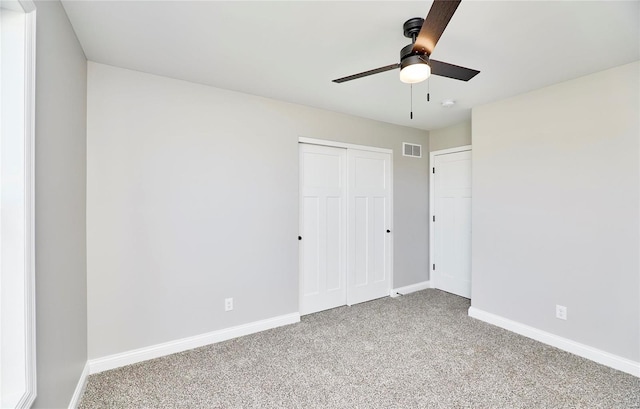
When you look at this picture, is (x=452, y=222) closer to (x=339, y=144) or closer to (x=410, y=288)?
(x=410, y=288)

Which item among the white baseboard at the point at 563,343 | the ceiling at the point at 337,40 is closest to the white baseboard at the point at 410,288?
the white baseboard at the point at 563,343

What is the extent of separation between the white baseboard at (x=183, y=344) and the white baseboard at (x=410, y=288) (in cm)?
149

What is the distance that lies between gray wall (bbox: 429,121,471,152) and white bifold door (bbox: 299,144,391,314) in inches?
33.2

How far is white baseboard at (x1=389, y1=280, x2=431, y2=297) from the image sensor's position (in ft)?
13.3

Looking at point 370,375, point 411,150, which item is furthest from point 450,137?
point 370,375

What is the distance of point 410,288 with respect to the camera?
13.8 feet

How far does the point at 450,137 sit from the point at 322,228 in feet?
7.24

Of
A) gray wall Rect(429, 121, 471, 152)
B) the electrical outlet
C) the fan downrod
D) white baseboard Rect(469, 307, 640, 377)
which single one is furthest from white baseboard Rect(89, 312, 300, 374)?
gray wall Rect(429, 121, 471, 152)

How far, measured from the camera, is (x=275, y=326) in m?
3.07

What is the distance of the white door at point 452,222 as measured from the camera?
3.93m

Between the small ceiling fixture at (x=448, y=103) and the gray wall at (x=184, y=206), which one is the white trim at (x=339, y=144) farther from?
the small ceiling fixture at (x=448, y=103)

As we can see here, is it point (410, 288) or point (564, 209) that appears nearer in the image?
point (564, 209)

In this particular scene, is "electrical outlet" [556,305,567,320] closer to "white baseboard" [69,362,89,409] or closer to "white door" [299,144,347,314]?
"white door" [299,144,347,314]

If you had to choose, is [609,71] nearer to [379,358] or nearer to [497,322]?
[497,322]
